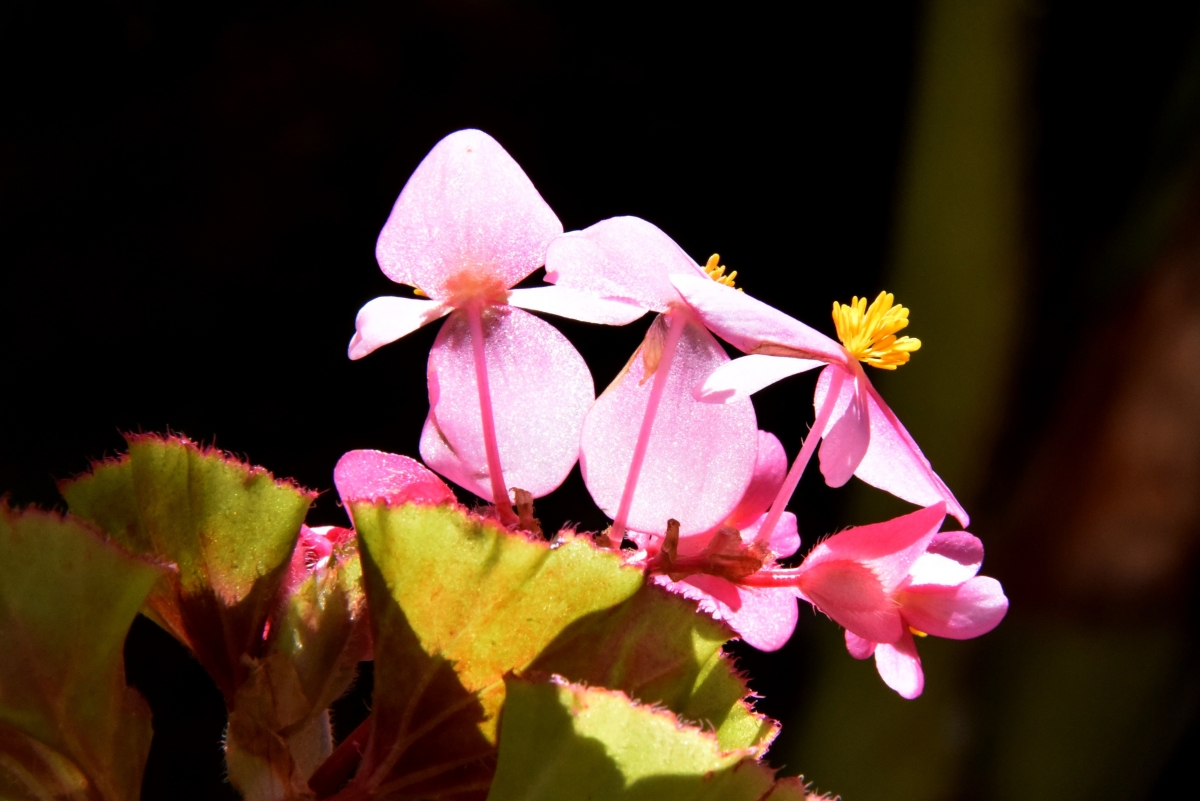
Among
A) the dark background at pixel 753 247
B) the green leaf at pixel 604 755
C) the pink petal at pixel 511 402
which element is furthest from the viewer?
the dark background at pixel 753 247

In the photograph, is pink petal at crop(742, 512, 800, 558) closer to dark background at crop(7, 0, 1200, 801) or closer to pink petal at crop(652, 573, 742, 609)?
pink petal at crop(652, 573, 742, 609)

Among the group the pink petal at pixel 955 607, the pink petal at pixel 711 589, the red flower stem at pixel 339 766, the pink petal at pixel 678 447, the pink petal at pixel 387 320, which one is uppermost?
the pink petal at pixel 387 320

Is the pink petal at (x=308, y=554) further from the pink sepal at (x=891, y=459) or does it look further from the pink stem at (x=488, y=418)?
the pink sepal at (x=891, y=459)

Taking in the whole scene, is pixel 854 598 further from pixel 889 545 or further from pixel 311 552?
pixel 311 552

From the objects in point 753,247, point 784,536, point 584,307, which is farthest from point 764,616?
point 753,247

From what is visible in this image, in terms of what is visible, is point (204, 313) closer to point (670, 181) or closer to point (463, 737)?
point (670, 181)

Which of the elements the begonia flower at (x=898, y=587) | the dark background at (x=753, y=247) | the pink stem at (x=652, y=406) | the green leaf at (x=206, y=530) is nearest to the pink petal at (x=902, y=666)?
the begonia flower at (x=898, y=587)
